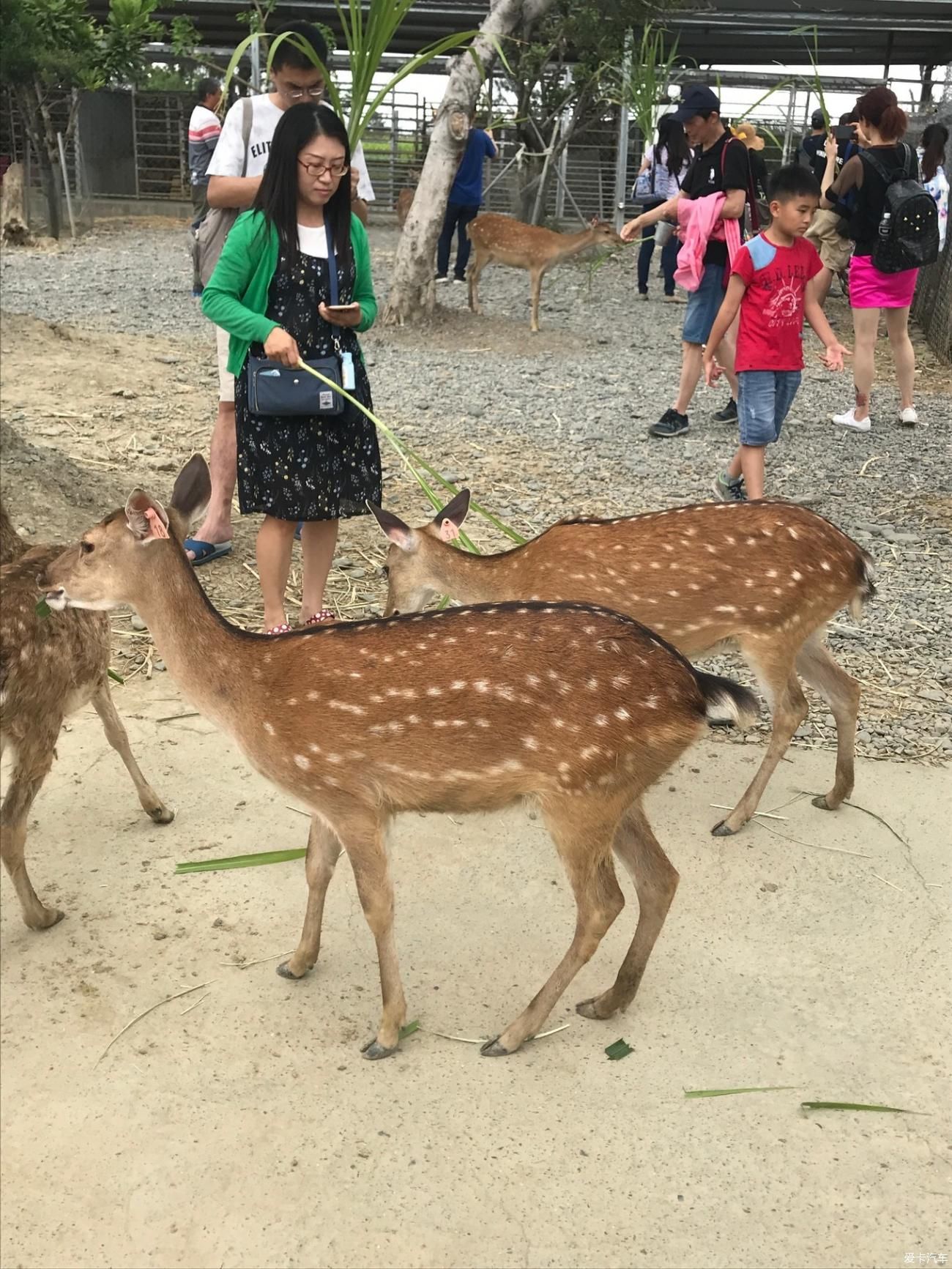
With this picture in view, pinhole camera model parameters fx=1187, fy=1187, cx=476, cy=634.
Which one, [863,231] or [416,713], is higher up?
[863,231]

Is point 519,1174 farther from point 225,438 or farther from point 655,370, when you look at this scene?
point 655,370

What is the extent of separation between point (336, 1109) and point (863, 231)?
21.3 ft

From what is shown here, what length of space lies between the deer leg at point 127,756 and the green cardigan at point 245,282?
129cm

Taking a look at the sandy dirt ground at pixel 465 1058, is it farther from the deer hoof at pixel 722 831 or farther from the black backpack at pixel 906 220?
the black backpack at pixel 906 220

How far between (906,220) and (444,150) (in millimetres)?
4417

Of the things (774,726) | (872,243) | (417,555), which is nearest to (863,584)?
(774,726)

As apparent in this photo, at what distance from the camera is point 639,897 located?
117 inches

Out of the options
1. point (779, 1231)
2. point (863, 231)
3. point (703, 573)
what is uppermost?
point (863, 231)

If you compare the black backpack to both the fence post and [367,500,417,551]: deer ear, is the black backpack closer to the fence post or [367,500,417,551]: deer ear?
[367,500,417,551]: deer ear

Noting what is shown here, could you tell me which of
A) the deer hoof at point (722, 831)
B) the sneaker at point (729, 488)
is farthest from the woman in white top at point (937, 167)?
the deer hoof at point (722, 831)

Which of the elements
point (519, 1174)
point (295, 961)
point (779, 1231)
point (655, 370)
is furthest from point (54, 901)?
point (655, 370)

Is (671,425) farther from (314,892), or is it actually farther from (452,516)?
(314,892)

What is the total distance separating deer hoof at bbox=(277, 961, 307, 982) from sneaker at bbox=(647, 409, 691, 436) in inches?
218

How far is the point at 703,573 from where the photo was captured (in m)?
3.71
